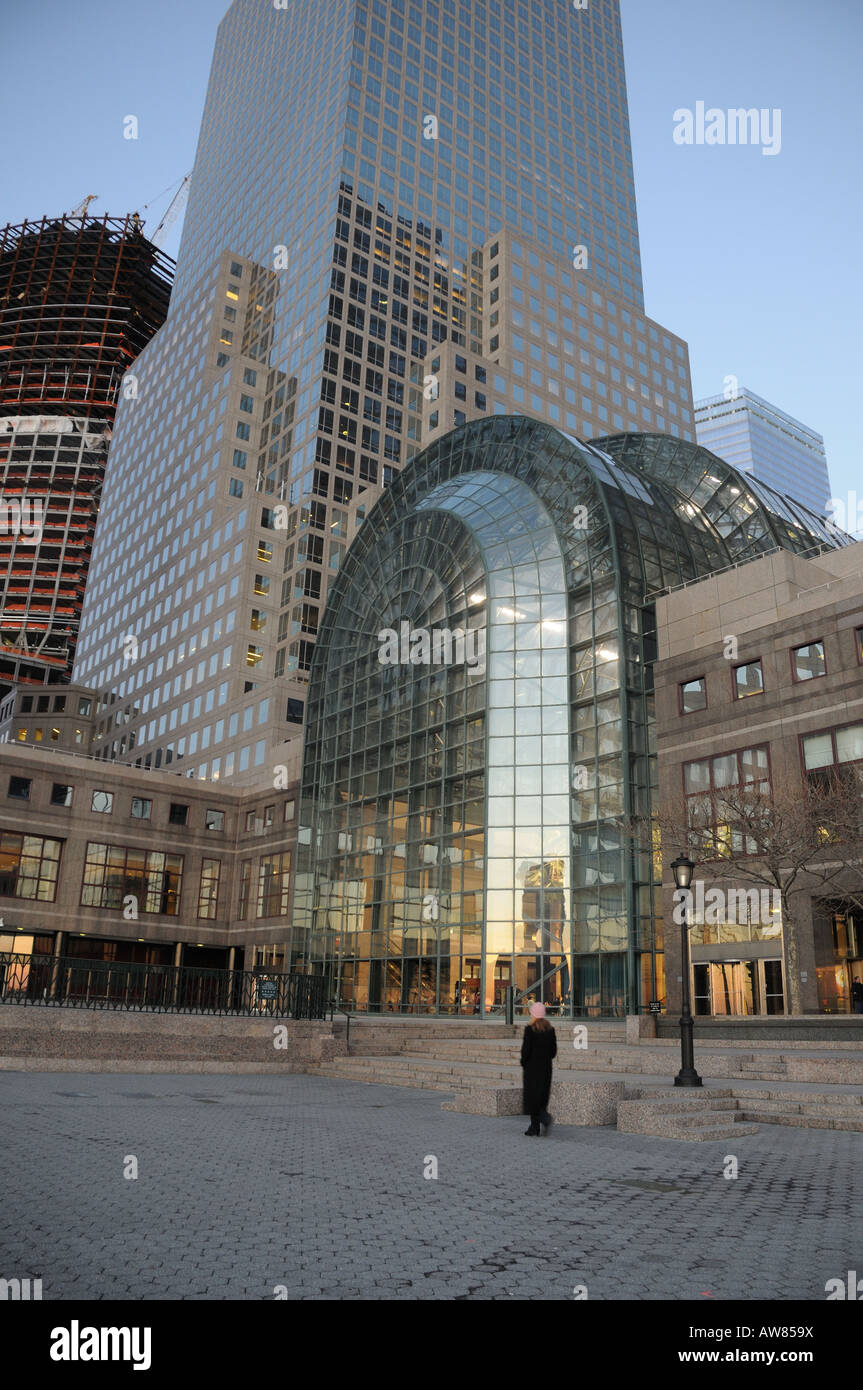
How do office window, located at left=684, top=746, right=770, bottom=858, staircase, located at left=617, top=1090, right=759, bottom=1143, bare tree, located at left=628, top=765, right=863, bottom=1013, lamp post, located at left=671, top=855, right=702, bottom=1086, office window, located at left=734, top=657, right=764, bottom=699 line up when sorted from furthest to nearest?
1. office window, located at left=734, top=657, right=764, bottom=699
2. office window, located at left=684, top=746, right=770, bottom=858
3. bare tree, located at left=628, top=765, right=863, bottom=1013
4. lamp post, located at left=671, top=855, right=702, bottom=1086
5. staircase, located at left=617, top=1090, right=759, bottom=1143

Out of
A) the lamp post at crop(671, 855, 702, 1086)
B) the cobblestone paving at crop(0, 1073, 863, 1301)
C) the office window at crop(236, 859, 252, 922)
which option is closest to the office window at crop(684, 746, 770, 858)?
the lamp post at crop(671, 855, 702, 1086)

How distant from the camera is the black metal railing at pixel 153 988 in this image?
23469 millimetres

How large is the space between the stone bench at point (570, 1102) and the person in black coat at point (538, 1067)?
1512 millimetres

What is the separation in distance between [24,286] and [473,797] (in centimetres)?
19608

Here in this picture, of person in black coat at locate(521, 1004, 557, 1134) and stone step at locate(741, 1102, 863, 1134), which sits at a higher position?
person in black coat at locate(521, 1004, 557, 1134)

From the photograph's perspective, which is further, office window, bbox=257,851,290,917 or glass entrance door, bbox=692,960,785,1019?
office window, bbox=257,851,290,917

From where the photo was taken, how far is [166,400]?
122562 millimetres

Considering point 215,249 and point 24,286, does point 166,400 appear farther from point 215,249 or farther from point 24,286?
point 24,286

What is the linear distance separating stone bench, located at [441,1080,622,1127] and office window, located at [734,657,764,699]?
23.1 meters

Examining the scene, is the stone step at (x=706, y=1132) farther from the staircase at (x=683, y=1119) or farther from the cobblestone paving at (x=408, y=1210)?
the cobblestone paving at (x=408, y=1210)

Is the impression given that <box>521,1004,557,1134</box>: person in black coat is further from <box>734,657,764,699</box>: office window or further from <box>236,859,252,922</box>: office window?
<box>236,859,252,922</box>: office window

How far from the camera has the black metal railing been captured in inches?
924

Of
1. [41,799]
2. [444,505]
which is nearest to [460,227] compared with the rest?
[444,505]
